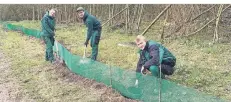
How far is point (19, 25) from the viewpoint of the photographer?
8.17 m

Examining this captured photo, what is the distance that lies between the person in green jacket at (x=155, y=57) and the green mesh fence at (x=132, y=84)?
17 cm

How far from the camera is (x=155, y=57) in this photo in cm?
323

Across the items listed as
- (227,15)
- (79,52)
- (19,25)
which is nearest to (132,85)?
(79,52)

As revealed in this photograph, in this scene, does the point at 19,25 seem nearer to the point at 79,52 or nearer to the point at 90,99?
the point at 79,52

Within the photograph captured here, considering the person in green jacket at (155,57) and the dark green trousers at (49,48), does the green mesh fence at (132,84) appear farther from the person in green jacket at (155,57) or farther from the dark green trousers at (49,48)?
the dark green trousers at (49,48)

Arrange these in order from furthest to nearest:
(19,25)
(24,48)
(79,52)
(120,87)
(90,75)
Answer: (19,25)
(24,48)
(79,52)
(90,75)
(120,87)

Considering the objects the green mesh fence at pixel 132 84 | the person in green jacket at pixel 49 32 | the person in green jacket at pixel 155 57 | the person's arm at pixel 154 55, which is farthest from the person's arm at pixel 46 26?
the person's arm at pixel 154 55

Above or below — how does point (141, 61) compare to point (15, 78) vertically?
above

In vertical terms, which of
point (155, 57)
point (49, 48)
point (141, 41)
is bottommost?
point (49, 48)

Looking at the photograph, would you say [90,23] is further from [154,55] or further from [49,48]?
[154,55]

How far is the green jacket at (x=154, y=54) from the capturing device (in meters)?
3.23

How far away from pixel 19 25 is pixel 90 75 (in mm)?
4507

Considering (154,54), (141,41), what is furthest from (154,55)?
(141,41)

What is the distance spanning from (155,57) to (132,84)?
0.30 m
